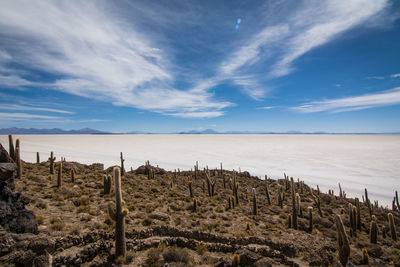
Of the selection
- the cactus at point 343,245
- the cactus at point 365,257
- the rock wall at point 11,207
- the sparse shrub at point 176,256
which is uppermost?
the rock wall at point 11,207

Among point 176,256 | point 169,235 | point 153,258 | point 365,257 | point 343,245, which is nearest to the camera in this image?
point 343,245

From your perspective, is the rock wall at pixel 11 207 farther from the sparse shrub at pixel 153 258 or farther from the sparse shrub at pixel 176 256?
the sparse shrub at pixel 176 256

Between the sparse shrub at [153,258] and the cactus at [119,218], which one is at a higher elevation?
the cactus at [119,218]

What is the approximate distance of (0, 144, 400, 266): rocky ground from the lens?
28.2ft

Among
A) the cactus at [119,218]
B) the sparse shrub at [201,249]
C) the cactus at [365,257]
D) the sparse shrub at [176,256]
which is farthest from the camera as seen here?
the sparse shrub at [201,249]

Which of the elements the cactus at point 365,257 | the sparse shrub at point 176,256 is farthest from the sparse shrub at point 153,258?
the cactus at point 365,257

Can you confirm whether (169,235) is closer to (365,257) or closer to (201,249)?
(201,249)

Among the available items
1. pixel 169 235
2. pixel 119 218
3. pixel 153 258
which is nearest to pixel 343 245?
pixel 153 258

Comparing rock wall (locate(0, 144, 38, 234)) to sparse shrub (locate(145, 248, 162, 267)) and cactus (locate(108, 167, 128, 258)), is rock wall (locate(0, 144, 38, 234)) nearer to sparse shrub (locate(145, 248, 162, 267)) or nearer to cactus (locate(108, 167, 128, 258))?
cactus (locate(108, 167, 128, 258))

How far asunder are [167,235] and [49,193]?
1088 cm

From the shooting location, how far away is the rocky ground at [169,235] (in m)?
8.60

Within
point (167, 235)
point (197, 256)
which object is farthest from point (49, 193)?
point (197, 256)

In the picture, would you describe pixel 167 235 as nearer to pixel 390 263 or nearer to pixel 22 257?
pixel 22 257

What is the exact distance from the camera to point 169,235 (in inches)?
470
